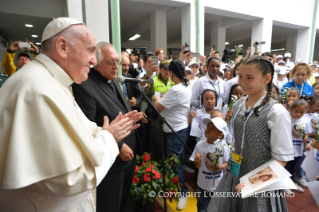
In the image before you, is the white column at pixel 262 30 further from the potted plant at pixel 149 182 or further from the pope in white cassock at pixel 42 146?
the pope in white cassock at pixel 42 146

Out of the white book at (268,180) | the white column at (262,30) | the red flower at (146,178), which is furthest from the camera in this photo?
the white column at (262,30)

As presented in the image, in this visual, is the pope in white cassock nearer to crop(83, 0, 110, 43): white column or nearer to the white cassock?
the white cassock

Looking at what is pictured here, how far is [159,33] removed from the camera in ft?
30.6

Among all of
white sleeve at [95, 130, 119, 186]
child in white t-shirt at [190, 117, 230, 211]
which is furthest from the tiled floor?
white sleeve at [95, 130, 119, 186]

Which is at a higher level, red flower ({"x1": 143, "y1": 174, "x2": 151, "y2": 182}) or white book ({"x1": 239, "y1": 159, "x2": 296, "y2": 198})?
white book ({"x1": 239, "y1": 159, "x2": 296, "y2": 198})

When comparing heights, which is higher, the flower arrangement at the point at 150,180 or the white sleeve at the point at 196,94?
the white sleeve at the point at 196,94

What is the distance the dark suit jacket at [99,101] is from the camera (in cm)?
164

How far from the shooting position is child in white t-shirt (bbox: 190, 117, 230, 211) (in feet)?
7.14

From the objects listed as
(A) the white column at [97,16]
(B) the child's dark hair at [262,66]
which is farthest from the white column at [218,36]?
(B) the child's dark hair at [262,66]

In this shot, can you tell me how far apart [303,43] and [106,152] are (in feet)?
48.8

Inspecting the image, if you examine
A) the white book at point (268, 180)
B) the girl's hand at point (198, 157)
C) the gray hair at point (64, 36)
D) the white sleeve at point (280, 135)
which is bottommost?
the girl's hand at point (198, 157)

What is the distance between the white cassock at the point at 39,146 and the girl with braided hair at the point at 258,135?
1081 mm

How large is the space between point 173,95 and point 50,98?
1821mm

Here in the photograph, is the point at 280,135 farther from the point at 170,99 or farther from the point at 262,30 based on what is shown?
the point at 262,30
